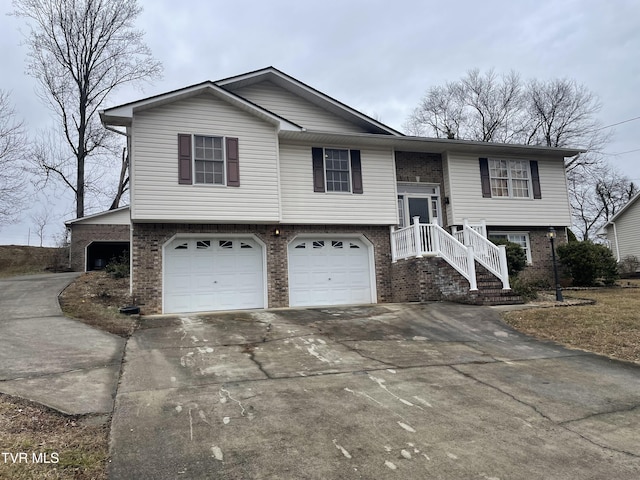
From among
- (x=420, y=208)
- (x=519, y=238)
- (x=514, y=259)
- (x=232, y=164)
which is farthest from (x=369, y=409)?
(x=519, y=238)

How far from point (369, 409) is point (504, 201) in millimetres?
13509

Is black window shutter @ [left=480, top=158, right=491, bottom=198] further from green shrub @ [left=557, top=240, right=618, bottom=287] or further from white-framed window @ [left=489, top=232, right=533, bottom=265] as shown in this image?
green shrub @ [left=557, top=240, right=618, bottom=287]

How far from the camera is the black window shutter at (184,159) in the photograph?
12.1 m

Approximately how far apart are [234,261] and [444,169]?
8387mm

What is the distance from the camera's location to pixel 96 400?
495cm

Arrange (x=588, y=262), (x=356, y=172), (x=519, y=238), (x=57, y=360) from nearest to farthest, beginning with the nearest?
1. (x=57, y=360)
2. (x=356, y=172)
3. (x=588, y=262)
4. (x=519, y=238)

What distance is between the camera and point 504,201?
1630cm

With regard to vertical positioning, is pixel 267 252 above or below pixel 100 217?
below

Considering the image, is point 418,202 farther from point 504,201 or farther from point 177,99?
point 177,99

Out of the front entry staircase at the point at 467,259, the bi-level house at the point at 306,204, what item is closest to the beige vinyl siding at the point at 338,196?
the bi-level house at the point at 306,204

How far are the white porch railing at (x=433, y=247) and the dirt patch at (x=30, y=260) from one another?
21.5m

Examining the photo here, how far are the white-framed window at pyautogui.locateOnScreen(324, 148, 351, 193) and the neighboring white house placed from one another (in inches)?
855

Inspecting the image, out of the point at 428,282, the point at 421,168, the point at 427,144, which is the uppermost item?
the point at 427,144

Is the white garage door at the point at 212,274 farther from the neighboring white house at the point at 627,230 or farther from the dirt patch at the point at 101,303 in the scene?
the neighboring white house at the point at 627,230
